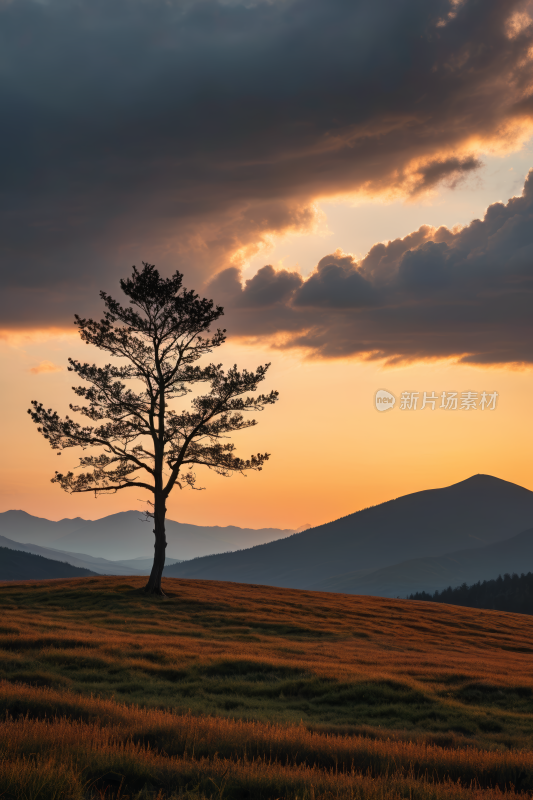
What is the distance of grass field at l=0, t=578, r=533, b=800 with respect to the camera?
761cm

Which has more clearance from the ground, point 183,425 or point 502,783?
point 183,425

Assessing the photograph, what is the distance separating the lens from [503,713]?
56.1 feet

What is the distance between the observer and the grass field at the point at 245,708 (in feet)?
25.0

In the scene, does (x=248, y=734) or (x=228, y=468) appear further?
(x=228, y=468)

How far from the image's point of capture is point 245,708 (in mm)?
15219

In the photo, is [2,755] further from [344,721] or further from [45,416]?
[45,416]

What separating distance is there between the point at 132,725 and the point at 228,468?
112ft

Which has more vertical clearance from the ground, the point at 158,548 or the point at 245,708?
the point at 158,548

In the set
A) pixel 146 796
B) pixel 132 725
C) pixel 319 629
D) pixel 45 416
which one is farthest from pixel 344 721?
pixel 45 416

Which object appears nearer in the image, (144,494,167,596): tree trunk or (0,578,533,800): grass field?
(0,578,533,800): grass field

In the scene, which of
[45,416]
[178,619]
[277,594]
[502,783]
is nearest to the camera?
[502,783]

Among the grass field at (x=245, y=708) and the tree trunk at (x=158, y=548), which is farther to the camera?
the tree trunk at (x=158, y=548)

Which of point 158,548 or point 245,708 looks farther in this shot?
point 158,548

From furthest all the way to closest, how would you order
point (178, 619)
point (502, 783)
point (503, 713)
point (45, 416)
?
point (45, 416) < point (178, 619) < point (503, 713) < point (502, 783)
